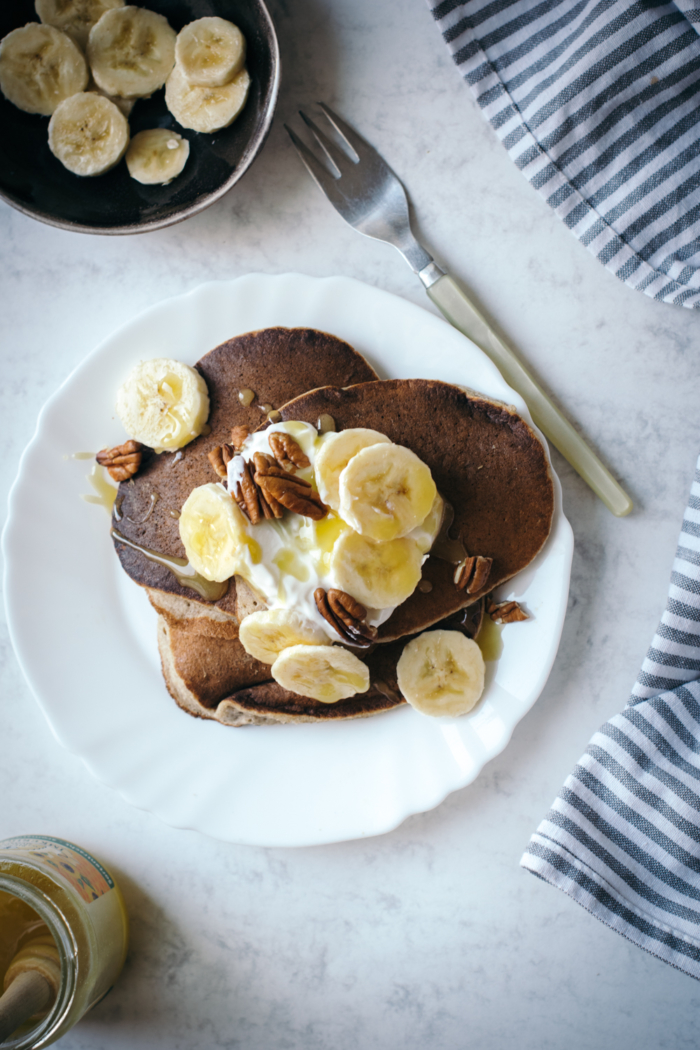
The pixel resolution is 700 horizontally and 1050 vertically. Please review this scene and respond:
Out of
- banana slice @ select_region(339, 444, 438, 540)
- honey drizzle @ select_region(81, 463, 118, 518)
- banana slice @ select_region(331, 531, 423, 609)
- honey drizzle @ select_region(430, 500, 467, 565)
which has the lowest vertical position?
honey drizzle @ select_region(430, 500, 467, 565)

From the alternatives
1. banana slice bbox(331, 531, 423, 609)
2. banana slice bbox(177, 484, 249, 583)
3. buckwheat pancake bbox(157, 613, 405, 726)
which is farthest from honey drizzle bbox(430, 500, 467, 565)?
banana slice bbox(177, 484, 249, 583)

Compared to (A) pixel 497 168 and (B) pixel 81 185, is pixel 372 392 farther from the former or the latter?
(B) pixel 81 185

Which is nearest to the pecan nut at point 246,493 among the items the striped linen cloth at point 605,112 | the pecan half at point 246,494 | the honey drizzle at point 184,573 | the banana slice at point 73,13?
the pecan half at point 246,494

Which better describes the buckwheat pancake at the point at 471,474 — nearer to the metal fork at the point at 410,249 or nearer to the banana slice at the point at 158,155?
the metal fork at the point at 410,249

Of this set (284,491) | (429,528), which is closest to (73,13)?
(284,491)

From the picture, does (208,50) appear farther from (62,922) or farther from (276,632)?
(62,922)

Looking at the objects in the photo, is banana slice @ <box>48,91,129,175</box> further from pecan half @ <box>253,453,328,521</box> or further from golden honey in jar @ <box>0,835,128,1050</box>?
golden honey in jar @ <box>0,835,128,1050</box>
